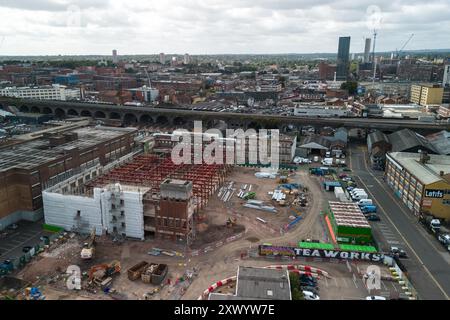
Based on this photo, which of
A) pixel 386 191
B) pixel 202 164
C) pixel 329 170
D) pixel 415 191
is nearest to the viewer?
pixel 415 191

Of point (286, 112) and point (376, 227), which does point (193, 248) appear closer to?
point (376, 227)

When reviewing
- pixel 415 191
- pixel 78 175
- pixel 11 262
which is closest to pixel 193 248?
pixel 11 262

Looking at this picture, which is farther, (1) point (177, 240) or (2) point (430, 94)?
(2) point (430, 94)

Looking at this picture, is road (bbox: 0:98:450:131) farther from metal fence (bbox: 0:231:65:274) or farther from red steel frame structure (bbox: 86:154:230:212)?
metal fence (bbox: 0:231:65:274)

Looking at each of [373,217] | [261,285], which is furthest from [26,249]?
[373,217]

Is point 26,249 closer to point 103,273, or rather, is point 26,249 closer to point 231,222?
point 103,273

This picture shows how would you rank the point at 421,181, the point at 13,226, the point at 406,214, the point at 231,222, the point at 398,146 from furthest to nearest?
the point at 398,146 → the point at 406,214 → the point at 421,181 → the point at 231,222 → the point at 13,226
